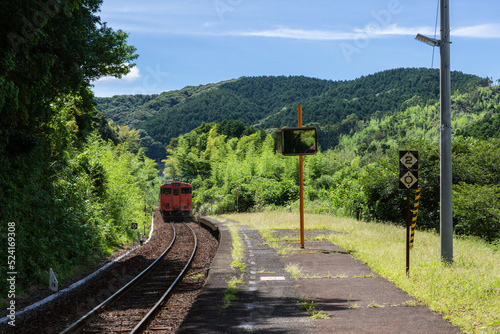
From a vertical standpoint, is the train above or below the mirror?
below

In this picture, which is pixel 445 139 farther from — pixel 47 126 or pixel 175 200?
pixel 175 200

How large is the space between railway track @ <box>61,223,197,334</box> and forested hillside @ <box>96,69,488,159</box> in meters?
114

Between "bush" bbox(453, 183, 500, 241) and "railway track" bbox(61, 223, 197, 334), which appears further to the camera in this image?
"bush" bbox(453, 183, 500, 241)

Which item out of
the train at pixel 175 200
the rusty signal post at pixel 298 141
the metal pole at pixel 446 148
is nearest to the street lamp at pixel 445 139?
the metal pole at pixel 446 148

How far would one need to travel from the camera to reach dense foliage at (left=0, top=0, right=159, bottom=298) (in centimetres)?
888

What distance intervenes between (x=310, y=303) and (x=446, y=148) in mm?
4903

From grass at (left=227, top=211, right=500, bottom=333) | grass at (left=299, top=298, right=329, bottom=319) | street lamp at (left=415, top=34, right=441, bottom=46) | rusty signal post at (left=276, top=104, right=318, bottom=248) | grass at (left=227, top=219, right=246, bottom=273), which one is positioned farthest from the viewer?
rusty signal post at (left=276, top=104, right=318, bottom=248)

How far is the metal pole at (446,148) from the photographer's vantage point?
9609mm

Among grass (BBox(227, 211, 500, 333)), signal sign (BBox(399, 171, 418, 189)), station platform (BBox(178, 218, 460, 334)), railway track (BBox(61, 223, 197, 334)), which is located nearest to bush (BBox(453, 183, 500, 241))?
grass (BBox(227, 211, 500, 333))

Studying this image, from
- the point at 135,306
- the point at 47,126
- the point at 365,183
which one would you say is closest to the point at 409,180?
the point at 135,306

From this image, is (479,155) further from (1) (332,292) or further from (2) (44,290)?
(2) (44,290)

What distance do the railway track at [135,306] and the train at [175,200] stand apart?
24.6 m

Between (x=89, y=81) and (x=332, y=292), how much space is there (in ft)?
35.5

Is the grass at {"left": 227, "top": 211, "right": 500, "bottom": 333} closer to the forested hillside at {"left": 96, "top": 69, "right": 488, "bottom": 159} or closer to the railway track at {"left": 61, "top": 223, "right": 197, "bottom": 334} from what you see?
the railway track at {"left": 61, "top": 223, "right": 197, "bottom": 334}
